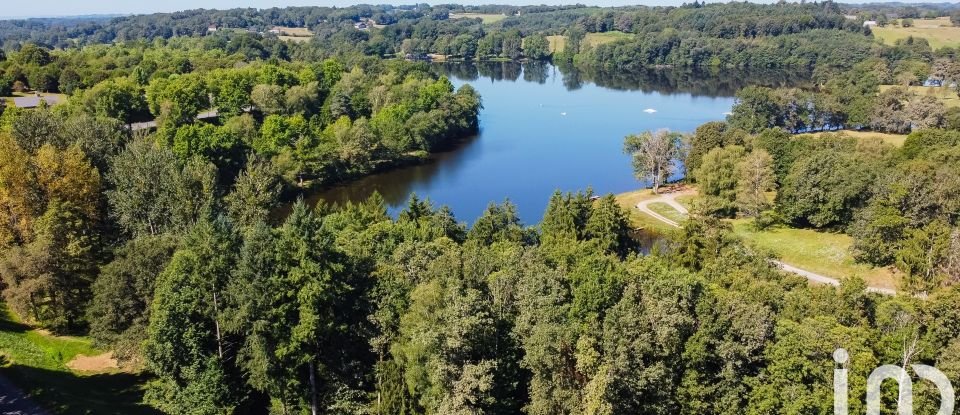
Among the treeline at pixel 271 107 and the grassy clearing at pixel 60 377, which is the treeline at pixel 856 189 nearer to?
the grassy clearing at pixel 60 377

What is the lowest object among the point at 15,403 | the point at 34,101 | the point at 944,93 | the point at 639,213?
the point at 639,213

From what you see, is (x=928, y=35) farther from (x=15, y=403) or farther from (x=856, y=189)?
(x=15, y=403)

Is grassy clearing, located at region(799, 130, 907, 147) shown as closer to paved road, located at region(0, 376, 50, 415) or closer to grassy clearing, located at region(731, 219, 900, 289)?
grassy clearing, located at region(731, 219, 900, 289)

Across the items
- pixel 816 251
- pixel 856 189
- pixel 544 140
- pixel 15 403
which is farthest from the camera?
pixel 544 140

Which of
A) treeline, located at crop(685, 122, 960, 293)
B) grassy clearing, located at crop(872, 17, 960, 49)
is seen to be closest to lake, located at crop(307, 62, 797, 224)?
treeline, located at crop(685, 122, 960, 293)

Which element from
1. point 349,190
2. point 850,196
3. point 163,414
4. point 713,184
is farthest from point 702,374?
point 349,190

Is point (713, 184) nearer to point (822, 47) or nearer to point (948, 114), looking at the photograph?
point (948, 114)

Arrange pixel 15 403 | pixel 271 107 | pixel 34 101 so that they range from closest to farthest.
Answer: pixel 15 403, pixel 34 101, pixel 271 107

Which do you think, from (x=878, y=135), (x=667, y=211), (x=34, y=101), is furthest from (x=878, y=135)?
(x=34, y=101)
